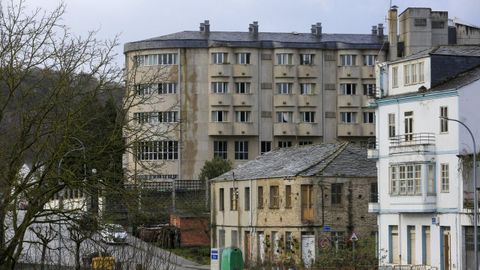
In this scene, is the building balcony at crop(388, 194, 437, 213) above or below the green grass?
above

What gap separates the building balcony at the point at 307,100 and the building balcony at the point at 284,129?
2.32 m

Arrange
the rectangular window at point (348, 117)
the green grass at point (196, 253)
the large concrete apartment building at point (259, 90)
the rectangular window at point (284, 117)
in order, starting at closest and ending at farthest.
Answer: the green grass at point (196, 253) < the large concrete apartment building at point (259, 90) < the rectangular window at point (284, 117) < the rectangular window at point (348, 117)

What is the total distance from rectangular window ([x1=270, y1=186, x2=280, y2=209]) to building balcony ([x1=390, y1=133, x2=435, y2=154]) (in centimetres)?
946

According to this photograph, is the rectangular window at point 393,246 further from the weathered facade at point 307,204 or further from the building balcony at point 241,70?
the building balcony at point 241,70

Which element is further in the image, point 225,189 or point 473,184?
point 225,189

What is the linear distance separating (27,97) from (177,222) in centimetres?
5894

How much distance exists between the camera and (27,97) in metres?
31.7

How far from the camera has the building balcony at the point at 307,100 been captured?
402 ft

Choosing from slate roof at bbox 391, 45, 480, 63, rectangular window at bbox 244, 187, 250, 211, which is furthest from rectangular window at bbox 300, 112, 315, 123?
slate roof at bbox 391, 45, 480, 63

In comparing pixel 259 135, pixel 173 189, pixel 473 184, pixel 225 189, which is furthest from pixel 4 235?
pixel 259 135

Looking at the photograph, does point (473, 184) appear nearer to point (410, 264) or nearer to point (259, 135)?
point (410, 264)

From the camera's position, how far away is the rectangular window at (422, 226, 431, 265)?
65.1 meters

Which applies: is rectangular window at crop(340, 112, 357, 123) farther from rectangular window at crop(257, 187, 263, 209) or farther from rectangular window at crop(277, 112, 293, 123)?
rectangular window at crop(257, 187, 263, 209)

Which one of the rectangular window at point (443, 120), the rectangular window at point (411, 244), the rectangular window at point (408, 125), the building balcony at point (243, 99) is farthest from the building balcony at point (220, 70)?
the rectangular window at point (443, 120)
